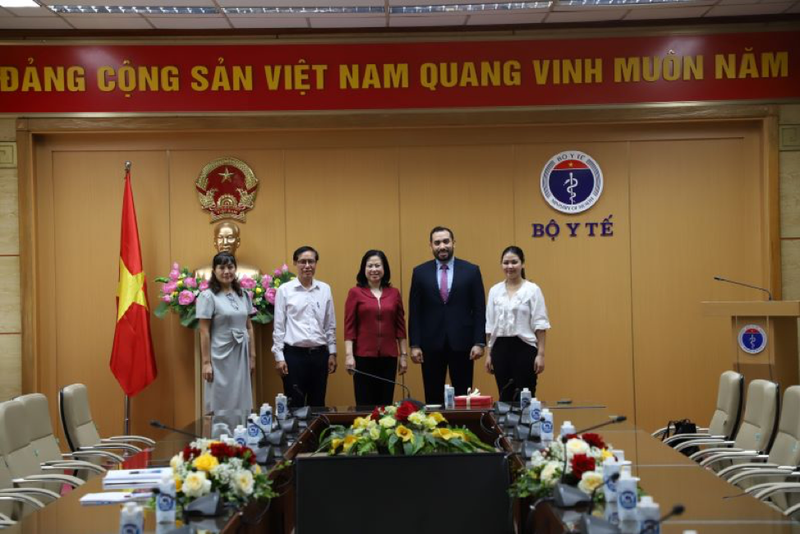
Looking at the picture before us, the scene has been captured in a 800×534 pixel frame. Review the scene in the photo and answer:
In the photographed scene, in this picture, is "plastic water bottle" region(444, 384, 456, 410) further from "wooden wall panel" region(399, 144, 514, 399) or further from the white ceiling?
the white ceiling

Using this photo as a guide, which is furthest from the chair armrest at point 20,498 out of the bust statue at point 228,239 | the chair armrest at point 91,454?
the bust statue at point 228,239

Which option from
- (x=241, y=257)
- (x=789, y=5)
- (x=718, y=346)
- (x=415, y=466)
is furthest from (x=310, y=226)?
(x=415, y=466)

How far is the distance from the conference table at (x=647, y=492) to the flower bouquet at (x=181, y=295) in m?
3.47

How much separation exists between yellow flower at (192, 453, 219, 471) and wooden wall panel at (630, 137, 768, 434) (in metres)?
6.18

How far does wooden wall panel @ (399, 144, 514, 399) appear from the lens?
8.67 meters

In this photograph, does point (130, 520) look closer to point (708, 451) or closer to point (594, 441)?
point (594, 441)

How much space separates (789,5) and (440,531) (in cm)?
700

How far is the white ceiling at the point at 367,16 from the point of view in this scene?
788cm

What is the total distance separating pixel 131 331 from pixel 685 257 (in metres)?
4.67

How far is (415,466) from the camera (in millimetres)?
2518

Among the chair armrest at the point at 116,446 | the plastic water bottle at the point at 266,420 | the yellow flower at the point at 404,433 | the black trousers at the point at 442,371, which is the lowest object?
the chair armrest at the point at 116,446

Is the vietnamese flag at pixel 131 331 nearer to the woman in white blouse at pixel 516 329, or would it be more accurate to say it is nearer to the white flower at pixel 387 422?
the woman in white blouse at pixel 516 329

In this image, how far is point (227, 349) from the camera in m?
7.20

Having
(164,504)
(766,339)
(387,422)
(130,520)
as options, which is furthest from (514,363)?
(130,520)
